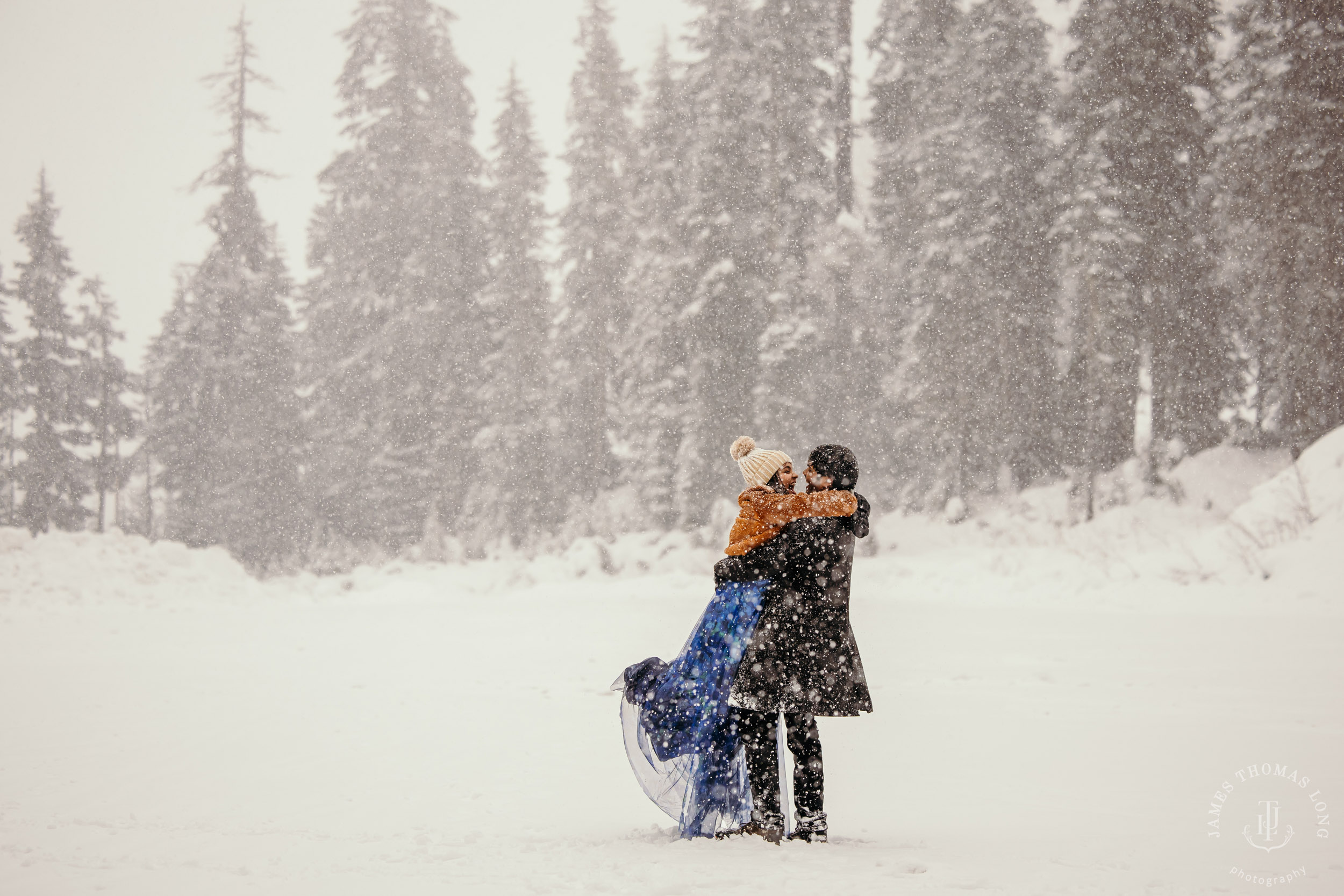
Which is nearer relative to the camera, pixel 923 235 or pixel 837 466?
pixel 837 466

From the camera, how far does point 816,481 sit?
15.0ft

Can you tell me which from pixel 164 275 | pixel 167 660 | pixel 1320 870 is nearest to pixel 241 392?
pixel 164 275

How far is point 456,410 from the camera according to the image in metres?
28.9

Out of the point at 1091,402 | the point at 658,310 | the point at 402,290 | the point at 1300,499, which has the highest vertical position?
the point at 402,290

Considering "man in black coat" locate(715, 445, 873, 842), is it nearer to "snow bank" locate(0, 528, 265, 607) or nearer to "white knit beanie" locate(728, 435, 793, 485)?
"white knit beanie" locate(728, 435, 793, 485)

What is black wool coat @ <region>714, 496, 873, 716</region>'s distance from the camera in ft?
14.3

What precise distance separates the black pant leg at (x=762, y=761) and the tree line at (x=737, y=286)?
18.3 metres

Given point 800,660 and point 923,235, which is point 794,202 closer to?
point 923,235

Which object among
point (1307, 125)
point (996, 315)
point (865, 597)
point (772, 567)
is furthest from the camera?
point (996, 315)

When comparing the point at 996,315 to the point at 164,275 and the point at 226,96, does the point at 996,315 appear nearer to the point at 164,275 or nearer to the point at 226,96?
the point at 226,96

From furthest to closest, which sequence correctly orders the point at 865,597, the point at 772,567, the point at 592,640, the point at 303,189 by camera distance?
the point at 303,189
the point at 865,597
the point at 592,640
the point at 772,567

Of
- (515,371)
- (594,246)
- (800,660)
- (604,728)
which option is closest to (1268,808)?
(800,660)

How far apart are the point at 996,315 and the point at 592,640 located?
14.5 m

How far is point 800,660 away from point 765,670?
0.55ft
